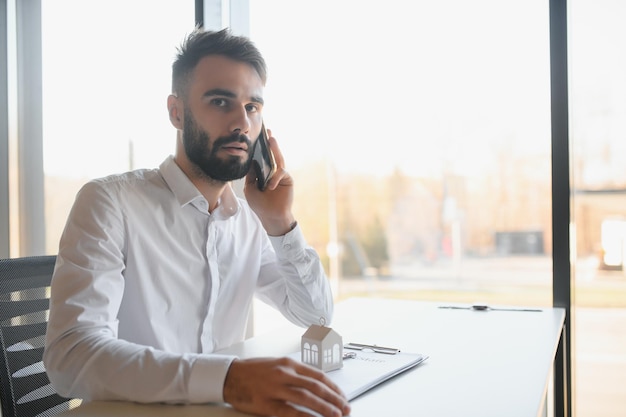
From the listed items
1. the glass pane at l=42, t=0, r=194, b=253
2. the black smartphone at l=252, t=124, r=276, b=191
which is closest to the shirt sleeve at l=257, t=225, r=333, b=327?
the black smartphone at l=252, t=124, r=276, b=191

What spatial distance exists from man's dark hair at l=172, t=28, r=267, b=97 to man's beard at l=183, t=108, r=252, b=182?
6.0 inches

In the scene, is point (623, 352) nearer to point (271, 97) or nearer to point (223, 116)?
point (223, 116)

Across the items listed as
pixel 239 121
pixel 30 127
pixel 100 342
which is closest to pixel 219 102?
pixel 239 121

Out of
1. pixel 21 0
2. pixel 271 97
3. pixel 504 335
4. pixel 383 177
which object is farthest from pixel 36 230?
pixel 383 177

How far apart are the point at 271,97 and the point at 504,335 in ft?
6.30

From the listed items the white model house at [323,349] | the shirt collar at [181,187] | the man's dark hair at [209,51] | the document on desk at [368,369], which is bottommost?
the document on desk at [368,369]

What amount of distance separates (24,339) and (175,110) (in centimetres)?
76

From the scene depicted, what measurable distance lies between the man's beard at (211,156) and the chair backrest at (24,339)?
1.70 feet

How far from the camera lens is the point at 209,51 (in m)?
1.72

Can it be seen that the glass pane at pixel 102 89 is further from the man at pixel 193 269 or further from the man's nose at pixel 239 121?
the man's nose at pixel 239 121

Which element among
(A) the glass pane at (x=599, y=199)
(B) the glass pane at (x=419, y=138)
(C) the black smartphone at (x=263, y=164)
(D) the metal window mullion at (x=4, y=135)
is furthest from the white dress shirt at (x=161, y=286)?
(D) the metal window mullion at (x=4, y=135)

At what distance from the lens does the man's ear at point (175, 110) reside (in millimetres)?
1760

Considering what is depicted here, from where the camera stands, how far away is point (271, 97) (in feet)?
10.4

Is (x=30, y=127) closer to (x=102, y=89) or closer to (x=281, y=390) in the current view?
(x=102, y=89)
